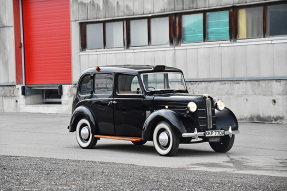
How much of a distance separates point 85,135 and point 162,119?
2.28 meters

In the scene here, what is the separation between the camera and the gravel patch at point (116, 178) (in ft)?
24.8

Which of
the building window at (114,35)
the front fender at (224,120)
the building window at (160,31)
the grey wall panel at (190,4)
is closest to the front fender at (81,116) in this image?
the front fender at (224,120)

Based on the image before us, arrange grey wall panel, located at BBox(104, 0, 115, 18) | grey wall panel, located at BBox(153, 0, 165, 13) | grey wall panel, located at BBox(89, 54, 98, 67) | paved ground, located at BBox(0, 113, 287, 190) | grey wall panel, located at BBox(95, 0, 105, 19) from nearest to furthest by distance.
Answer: paved ground, located at BBox(0, 113, 287, 190) → grey wall panel, located at BBox(153, 0, 165, 13) → grey wall panel, located at BBox(104, 0, 115, 18) → grey wall panel, located at BBox(95, 0, 105, 19) → grey wall panel, located at BBox(89, 54, 98, 67)

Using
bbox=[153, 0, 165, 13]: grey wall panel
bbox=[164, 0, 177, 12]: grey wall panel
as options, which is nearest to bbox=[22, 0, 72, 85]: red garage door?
bbox=[153, 0, 165, 13]: grey wall panel

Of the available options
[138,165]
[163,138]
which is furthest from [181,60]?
[138,165]

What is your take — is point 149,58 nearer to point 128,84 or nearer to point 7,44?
point 7,44

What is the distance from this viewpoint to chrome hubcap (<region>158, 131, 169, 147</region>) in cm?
1116

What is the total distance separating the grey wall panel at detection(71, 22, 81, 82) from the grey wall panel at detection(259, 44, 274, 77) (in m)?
→ 8.39

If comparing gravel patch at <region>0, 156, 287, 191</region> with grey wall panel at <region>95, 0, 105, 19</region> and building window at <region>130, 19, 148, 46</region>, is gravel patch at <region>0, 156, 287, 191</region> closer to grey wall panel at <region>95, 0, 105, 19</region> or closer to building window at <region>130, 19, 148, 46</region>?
building window at <region>130, 19, 148, 46</region>

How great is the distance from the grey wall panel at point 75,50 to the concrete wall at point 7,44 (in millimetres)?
3356

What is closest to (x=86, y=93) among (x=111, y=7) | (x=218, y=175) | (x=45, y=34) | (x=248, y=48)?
(x=218, y=175)

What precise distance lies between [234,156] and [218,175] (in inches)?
114

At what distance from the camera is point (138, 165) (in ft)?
32.4

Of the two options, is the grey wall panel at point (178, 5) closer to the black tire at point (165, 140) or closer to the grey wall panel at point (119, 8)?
the grey wall panel at point (119, 8)
